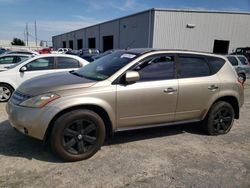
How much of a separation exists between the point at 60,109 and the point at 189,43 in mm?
26660

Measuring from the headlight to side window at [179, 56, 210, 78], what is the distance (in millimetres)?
2283

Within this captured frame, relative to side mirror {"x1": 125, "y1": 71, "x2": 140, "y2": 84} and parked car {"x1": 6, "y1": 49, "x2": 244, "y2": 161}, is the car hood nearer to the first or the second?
parked car {"x1": 6, "y1": 49, "x2": 244, "y2": 161}

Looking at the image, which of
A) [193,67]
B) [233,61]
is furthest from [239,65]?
[193,67]

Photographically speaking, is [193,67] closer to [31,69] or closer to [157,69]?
[157,69]

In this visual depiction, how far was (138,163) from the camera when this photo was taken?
3.90m

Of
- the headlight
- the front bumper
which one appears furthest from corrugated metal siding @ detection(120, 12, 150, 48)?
the front bumper

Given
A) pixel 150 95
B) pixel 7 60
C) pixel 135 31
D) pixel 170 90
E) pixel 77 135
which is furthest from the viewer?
pixel 135 31

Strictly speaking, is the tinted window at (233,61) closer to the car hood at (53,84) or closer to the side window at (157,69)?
the side window at (157,69)

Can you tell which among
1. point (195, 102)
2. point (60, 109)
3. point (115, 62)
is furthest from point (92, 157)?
point (195, 102)

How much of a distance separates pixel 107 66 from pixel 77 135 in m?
1.34

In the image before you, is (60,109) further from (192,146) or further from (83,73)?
(192,146)

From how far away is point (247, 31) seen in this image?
98.3 ft

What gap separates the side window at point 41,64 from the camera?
313 inches

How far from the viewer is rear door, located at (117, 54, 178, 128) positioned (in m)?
4.11
